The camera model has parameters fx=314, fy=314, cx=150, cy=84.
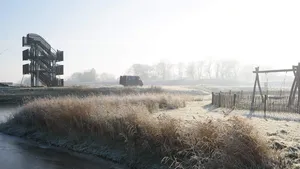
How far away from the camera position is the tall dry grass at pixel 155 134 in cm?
931

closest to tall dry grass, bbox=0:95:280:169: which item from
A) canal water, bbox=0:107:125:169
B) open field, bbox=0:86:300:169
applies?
open field, bbox=0:86:300:169

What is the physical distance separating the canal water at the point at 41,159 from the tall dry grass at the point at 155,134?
1.22 m

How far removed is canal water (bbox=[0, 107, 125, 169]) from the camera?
13.1 m

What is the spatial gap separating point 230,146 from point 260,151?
33.7 inches

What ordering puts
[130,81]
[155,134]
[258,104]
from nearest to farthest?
[155,134], [258,104], [130,81]

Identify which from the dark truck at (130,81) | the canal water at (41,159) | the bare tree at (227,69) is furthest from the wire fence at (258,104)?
the bare tree at (227,69)

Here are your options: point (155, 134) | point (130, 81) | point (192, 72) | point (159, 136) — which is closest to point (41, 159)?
point (155, 134)

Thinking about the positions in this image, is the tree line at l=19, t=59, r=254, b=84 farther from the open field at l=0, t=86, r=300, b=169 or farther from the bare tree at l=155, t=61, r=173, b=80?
the open field at l=0, t=86, r=300, b=169

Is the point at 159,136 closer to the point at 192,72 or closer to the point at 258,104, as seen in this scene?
the point at 258,104

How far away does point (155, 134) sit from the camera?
12.4 m

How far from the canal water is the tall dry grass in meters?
1.22

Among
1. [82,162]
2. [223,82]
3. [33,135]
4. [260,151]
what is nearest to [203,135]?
[260,151]

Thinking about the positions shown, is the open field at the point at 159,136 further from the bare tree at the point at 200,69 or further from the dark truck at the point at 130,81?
the bare tree at the point at 200,69

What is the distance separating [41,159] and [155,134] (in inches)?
225
